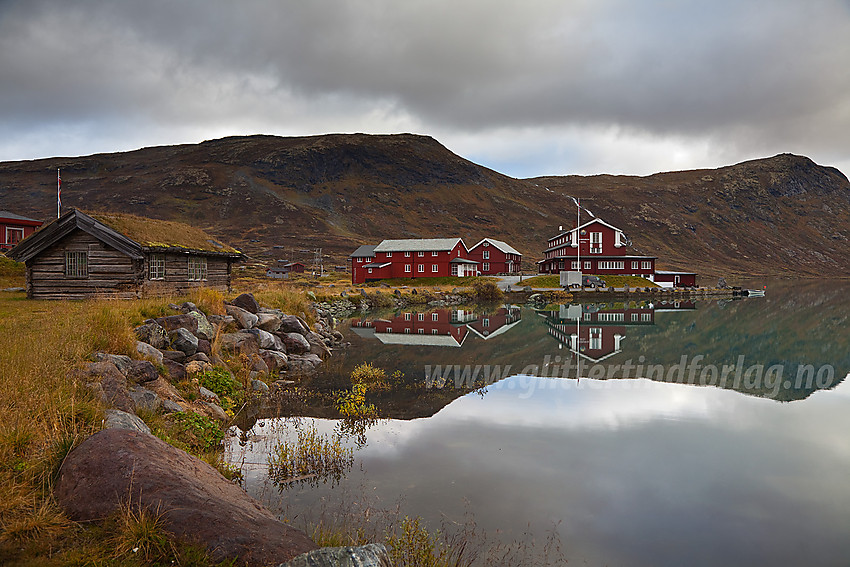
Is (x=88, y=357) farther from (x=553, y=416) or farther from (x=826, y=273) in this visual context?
(x=826, y=273)

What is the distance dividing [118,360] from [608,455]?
10.8 meters

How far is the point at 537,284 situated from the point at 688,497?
215ft

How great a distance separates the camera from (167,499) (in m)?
5.24

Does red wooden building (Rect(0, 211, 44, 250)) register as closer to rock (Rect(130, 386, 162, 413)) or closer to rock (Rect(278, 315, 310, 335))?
rock (Rect(278, 315, 310, 335))

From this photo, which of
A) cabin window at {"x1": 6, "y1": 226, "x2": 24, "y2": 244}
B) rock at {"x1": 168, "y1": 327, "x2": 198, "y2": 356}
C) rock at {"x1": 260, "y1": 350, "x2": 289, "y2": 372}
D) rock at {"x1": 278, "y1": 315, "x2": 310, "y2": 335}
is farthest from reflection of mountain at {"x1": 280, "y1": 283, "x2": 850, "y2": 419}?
cabin window at {"x1": 6, "y1": 226, "x2": 24, "y2": 244}

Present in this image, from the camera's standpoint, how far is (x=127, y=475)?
5.47 m

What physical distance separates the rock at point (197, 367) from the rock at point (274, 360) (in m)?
3.60

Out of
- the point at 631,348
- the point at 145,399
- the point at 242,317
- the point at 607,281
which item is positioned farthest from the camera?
the point at 607,281

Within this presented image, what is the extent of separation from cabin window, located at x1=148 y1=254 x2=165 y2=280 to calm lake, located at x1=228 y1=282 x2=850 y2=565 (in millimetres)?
11655

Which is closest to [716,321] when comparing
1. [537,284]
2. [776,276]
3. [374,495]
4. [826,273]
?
[537,284]

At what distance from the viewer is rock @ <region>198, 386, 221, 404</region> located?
12.9 m

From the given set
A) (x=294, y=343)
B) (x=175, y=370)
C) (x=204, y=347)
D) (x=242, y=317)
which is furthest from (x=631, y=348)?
A: (x=175, y=370)

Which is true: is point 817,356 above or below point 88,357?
below

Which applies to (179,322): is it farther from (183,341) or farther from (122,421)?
(122,421)
